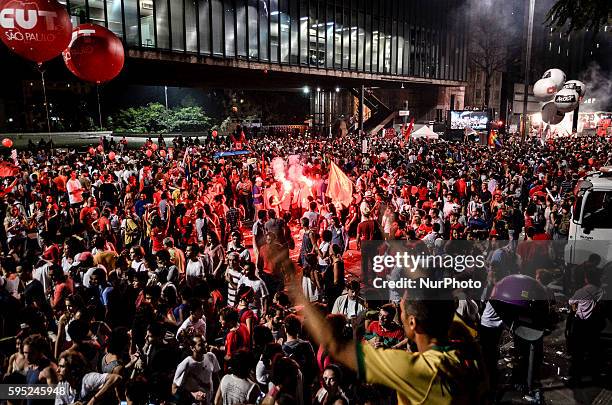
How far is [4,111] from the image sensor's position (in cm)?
3017

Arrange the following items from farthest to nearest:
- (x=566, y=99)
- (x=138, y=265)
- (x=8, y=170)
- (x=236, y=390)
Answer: (x=566, y=99), (x=8, y=170), (x=138, y=265), (x=236, y=390)

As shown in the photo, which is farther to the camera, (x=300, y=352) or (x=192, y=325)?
(x=192, y=325)

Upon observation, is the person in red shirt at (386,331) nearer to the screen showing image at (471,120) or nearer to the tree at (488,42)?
the screen showing image at (471,120)

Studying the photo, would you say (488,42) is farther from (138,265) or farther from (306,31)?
(138,265)

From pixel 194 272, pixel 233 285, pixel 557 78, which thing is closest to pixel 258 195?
pixel 194 272

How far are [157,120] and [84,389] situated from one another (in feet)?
114

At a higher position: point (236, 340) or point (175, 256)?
point (175, 256)

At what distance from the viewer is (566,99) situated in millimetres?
19125

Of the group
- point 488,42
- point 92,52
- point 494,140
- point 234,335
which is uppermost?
point 488,42

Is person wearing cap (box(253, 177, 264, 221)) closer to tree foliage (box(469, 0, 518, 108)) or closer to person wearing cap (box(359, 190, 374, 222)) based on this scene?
person wearing cap (box(359, 190, 374, 222))

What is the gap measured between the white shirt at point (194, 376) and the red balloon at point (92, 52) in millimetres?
5372

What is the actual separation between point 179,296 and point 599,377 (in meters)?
5.79

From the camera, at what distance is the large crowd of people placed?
2396 mm

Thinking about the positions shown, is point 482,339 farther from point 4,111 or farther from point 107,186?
point 4,111
